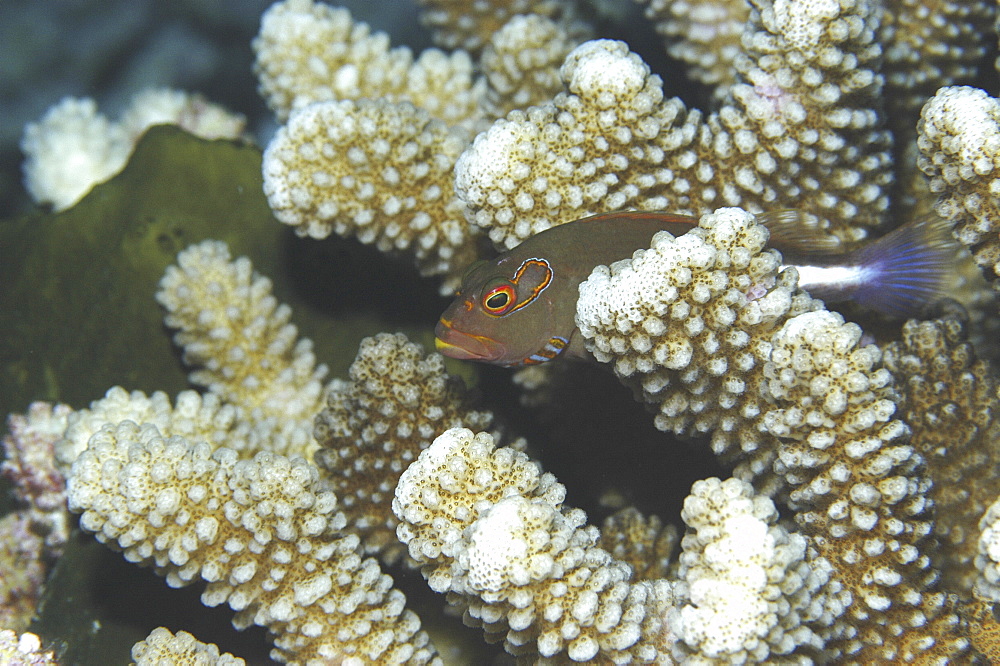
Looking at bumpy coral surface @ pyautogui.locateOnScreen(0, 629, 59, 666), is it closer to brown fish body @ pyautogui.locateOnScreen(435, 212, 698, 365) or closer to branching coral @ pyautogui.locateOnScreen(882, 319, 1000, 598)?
brown fish body @ pyautogui.locateOnScreen(435, 212, 698, 365)

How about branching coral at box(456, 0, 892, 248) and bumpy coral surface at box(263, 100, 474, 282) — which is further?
bumpy coral surface at box(263, 100, 474, 282)

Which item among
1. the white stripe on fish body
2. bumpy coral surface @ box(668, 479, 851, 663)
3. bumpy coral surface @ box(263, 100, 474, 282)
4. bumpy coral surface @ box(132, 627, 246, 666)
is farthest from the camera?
bumpy coral surface @ box(263, 100, 474, 282)

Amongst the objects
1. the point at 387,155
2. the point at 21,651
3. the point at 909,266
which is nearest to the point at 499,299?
the point at 387,155

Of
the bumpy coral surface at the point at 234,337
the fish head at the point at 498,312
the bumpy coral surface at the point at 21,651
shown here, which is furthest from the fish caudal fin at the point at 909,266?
the bumpy coral surface at the point at 21,651

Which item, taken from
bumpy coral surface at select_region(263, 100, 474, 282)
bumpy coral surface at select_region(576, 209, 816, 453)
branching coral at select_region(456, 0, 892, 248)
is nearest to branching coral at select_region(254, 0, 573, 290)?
bumpy coral surface at select_region(263, 100, 474, 282)

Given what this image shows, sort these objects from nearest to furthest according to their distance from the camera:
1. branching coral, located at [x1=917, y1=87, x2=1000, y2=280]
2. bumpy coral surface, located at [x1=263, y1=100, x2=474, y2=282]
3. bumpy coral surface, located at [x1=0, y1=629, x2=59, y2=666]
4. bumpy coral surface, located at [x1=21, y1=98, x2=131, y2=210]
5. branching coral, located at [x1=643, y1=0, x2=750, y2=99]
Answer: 1. branching coral, located at [x1=917, y1=87, x2=1000, y2=280]
2. bumpy coral surface, located at [x1=0, y1=629, x2=59, y2=666]
3. bumpy coral surface, located at [x1=263, y1=100, x2=474, y2=282]
4. branching coral, located at [x1=643, y1=0, x2=750, y2=99]
5. bumpy coral surface, located at [x1=21, y1=98, x2=131, y2=210]

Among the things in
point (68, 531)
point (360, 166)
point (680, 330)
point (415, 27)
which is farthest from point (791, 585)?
point (415, 27)

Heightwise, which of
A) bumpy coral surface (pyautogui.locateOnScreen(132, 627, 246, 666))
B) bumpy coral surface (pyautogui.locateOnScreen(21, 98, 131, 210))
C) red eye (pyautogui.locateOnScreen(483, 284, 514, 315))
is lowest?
bumpy coral surface (pyautogui.locateOnScreen(132, 627, 246, 666))

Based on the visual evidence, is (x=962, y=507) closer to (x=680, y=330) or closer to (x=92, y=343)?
(x=680, y=330)
